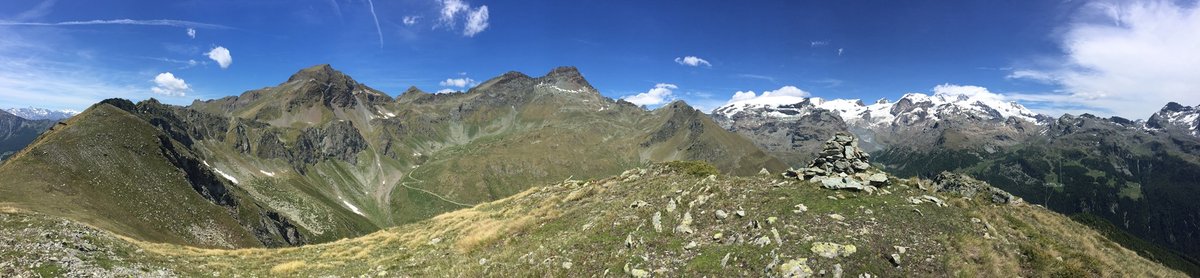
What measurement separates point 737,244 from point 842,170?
15.5 metres

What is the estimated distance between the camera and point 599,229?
29.7 m

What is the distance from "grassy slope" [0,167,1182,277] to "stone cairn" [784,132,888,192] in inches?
46.3

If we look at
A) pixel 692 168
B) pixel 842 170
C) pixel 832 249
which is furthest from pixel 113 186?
pixel 832 249

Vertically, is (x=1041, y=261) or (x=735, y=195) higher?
(x=735, y=195)

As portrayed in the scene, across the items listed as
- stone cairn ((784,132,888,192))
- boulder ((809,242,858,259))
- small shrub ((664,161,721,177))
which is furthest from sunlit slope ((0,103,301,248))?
boulder ((809,242,858,259))

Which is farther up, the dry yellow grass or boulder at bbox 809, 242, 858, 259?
boulder at bbox 809, 242, 858, 259

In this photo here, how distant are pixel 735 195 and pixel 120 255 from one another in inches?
1472

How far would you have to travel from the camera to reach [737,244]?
78.2ft

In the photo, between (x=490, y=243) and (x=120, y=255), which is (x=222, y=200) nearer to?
(x=120, y=255)

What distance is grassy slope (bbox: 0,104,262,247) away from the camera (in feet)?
269

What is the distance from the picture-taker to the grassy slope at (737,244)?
21078mm

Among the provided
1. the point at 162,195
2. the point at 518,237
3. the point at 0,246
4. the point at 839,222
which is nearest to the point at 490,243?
the point at 518,237

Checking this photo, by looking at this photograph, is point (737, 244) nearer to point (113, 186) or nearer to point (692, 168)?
point (692, 168)

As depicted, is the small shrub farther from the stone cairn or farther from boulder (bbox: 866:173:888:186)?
boulder (bbox: 866:173:888:186)
